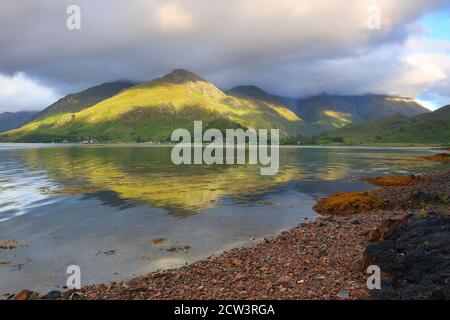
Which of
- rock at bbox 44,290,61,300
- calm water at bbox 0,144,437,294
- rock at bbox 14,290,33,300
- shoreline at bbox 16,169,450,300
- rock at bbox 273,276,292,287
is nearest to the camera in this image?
shoreline at bbox 16,169,450,300

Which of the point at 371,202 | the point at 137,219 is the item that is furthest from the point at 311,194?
the point at 137,219

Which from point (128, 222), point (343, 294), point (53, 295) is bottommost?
point (128, 222)

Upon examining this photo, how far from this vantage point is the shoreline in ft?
52.2

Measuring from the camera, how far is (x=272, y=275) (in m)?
18.2

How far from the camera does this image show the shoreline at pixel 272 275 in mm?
15898

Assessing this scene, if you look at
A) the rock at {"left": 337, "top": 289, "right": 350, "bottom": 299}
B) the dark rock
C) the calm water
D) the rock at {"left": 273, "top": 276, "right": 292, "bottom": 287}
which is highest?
the dark rock

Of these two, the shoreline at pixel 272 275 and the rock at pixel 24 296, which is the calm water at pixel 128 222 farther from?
the shoreline at pixel 272 275

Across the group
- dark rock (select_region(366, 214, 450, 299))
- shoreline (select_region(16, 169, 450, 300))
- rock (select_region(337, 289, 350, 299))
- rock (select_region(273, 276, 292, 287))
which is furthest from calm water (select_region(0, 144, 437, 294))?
dark rock (select_region(366, 214, 450, 299))

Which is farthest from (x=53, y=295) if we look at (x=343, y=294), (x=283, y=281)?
(x=343, y=294)

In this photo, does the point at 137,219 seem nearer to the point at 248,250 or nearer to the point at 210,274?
the point at 248,250

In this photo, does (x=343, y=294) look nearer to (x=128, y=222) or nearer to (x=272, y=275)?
(x=272, y=275)

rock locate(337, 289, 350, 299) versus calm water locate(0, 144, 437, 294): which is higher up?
rock locate(337, 289, 350, 299)

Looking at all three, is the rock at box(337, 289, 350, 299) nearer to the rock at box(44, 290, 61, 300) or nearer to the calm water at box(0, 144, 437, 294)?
the calm water at box(0, 144, 437, 294)

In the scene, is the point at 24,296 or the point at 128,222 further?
the point at 128,222
